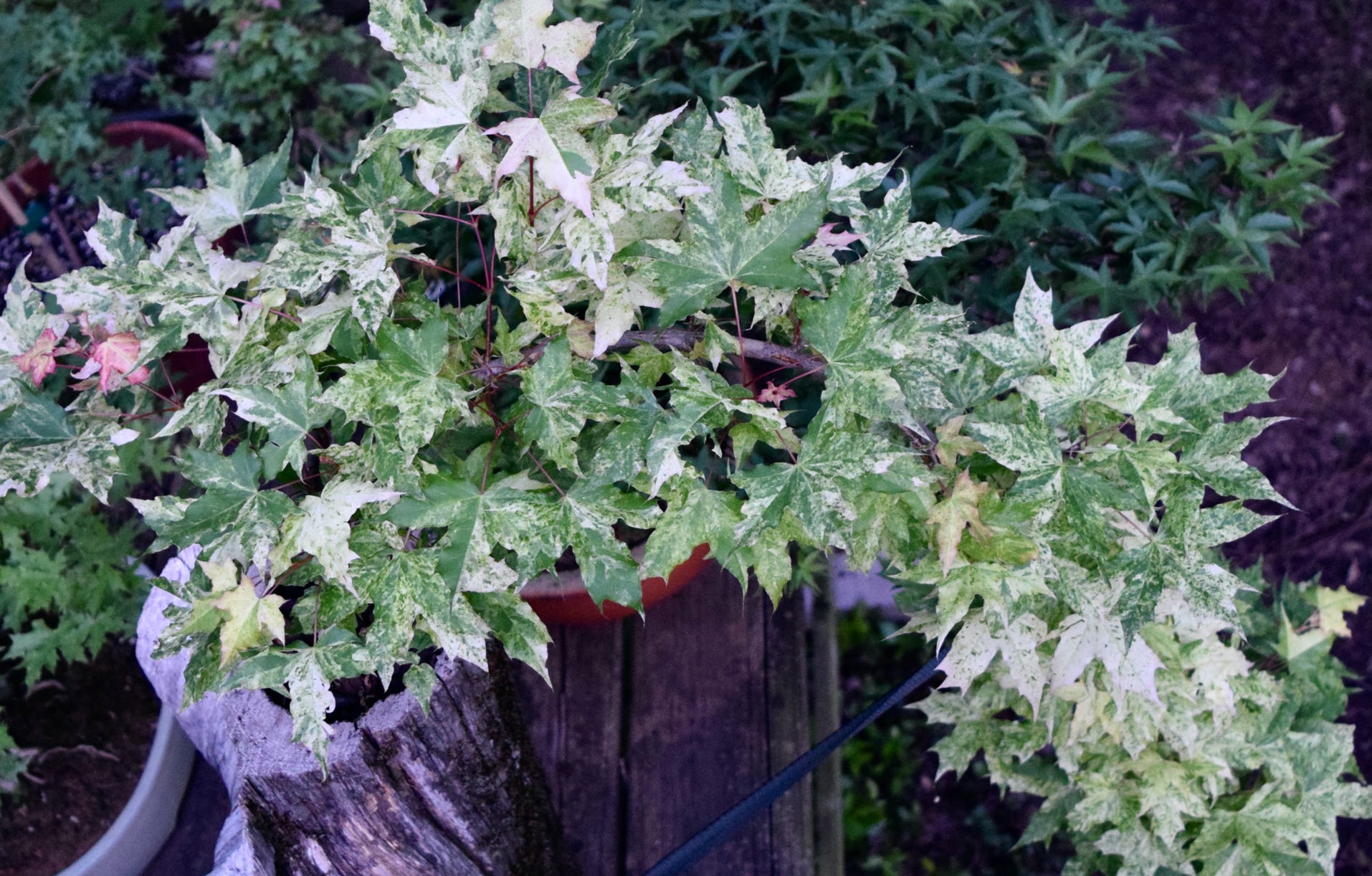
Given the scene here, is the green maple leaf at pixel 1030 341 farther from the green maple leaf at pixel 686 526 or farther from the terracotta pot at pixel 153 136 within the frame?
the terracotta pot at pixel 153 136

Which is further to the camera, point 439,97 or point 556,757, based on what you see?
point 556,757

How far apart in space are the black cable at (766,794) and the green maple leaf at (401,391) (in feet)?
2.35

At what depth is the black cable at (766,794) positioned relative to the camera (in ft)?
4.43

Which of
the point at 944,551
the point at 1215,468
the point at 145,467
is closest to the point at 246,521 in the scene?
the point at 944,551

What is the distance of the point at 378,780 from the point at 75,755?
1322 millimetres

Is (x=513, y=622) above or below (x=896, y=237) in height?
below

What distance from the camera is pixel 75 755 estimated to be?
81.4 inches

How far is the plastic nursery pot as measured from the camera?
5.93ft

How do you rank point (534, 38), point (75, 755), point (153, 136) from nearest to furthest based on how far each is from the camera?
point (534, 38), point (75, 755), point (153, 136)

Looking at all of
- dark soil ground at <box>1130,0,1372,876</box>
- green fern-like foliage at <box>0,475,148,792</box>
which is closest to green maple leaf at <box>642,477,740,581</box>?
green fern-like foliage at <box>0,475,148,792</box>

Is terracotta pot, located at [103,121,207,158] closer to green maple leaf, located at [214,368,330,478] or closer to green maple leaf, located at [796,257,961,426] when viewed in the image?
green maple leaf, located at [214,368,330,478]

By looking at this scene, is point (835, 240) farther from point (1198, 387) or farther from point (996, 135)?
point (996, 135)

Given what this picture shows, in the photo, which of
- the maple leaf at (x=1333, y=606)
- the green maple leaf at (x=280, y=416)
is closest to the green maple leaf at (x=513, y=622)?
the green maple leaf at (x=280, y=416)

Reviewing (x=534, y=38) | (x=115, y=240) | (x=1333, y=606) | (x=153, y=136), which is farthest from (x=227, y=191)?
(x=1333, y=606)
